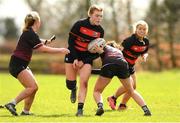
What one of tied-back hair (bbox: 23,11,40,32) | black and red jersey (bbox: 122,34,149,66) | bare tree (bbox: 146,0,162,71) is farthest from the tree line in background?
tied-back hair (bbox: 23,11,40,32)

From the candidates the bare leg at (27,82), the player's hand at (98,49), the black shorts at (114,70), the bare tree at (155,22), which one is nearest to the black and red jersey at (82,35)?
the player's hand at (98,49)

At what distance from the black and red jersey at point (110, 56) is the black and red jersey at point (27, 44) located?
3.99ft

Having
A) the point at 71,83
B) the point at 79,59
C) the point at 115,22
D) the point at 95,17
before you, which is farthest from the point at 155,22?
the point at 95,17

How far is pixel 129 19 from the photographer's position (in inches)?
2013

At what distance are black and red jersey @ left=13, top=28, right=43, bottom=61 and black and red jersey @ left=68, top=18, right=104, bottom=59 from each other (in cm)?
67

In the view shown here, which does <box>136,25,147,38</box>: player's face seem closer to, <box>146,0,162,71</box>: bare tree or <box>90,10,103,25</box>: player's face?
<box>90,10,103,25</box>: player's face

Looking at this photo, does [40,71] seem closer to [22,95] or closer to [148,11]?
[148,11]

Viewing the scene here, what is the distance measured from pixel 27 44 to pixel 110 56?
157 cm

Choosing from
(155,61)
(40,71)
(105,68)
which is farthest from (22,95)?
(155,61)

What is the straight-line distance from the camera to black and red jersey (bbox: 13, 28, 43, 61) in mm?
11391

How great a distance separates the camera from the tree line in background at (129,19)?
52.0m

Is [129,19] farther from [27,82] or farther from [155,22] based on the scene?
[27,82]

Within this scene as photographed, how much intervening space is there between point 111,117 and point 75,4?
48.4m

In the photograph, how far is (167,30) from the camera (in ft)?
184
